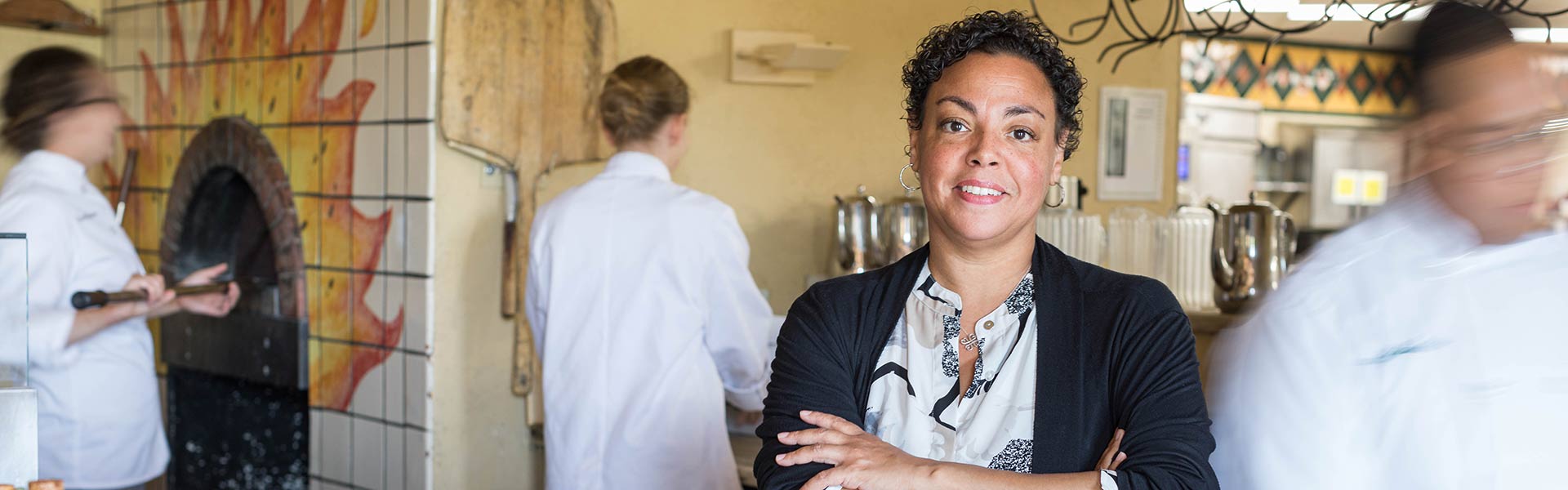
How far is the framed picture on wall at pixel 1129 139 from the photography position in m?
4.14

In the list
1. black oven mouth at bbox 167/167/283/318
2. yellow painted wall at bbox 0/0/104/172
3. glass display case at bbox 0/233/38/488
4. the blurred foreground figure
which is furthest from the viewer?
yellow painted wall at bbox 0/0/104/172

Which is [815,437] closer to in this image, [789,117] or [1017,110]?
[1017,110]

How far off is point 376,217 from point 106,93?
0.69 meters

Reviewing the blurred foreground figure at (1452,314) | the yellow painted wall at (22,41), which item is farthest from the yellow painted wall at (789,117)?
the blurred foreground figure at (1452,314)

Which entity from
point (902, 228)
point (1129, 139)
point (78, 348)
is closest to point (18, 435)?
point (78, 348)

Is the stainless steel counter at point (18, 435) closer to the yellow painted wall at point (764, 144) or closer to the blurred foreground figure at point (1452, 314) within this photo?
the yellow painted wall at point (764, 144)

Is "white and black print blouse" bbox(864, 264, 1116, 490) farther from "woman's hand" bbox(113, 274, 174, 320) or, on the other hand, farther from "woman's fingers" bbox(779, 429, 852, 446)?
"woman's hand" bbox(113, 274, 174, 320)

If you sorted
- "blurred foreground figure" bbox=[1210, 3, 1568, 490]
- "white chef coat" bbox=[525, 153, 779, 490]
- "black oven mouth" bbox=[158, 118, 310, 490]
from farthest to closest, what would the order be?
"black oven mouth" bbox=[158, 118, 310, 490], "white chef coat" bbox=[525, 153, 779, 490], "blurred foreground figure" bbox=[1210, 3, 1568, 490]

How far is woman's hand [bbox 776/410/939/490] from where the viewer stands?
1.31m

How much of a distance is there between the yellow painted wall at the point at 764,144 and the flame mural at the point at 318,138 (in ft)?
0.88

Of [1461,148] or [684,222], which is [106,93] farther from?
[1461,148]

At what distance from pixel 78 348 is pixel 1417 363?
8.44 ft

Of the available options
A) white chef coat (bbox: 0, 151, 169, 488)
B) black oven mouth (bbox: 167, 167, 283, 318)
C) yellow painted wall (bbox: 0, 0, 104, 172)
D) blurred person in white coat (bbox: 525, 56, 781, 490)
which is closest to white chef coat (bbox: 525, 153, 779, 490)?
blurred person in white coat (bbox: 525, 56, 781, 490)

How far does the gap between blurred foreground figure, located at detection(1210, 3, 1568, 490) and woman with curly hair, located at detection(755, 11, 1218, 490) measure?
145mm
